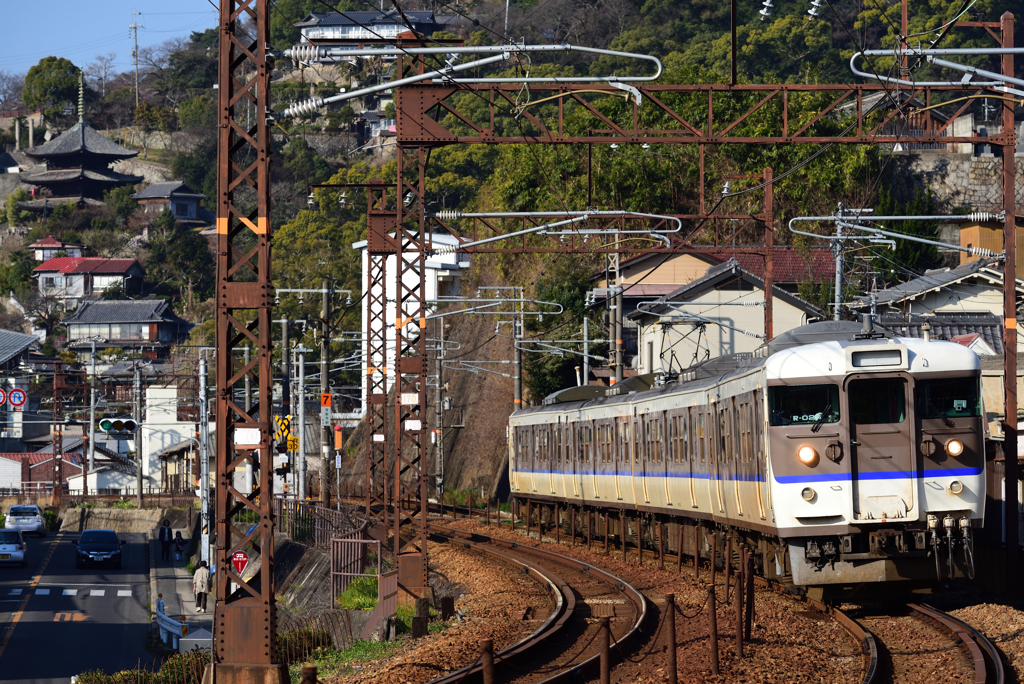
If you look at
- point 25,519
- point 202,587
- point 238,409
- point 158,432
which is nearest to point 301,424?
point 202,587

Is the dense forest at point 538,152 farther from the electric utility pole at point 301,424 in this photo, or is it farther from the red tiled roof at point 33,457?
the red tiled roof at point 33,457

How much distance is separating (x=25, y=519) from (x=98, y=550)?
12436 mm

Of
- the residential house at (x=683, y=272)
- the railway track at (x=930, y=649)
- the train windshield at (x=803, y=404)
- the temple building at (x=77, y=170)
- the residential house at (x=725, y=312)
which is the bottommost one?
the railway track at (x=930, y=649)

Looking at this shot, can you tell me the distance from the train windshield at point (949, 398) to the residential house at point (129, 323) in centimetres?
7557

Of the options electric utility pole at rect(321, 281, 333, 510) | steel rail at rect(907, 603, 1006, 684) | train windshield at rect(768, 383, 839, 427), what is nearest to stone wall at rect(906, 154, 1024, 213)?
electric utility pole at rect(321, 281, 333, 510)

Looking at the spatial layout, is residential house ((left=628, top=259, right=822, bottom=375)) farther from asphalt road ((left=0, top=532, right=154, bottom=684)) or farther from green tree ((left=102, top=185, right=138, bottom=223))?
Answer: green tree ((left=102, top=185, right=138, bottom=223))

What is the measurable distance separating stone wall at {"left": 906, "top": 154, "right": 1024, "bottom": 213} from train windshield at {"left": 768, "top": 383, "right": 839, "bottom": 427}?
50.1 metres

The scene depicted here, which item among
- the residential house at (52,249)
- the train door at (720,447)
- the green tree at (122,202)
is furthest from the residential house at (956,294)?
the green tree at (122,202)

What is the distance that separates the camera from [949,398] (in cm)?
1295

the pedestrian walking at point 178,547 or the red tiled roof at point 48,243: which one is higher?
the red tiled roof at point 48,243

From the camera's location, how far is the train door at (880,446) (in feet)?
41.7

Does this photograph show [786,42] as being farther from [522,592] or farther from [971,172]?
[522,592]

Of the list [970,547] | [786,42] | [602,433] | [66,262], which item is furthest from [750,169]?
[66,262]

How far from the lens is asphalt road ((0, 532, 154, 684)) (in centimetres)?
2267
